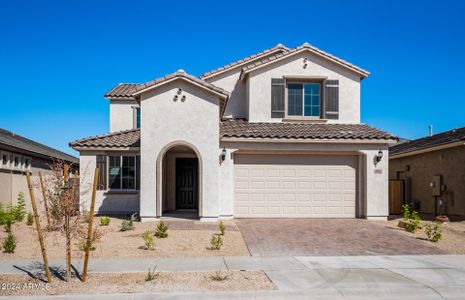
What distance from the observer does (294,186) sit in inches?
624

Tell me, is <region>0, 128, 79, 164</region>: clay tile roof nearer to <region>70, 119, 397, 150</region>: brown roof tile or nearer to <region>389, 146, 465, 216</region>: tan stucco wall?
<region>70, 119, 397, 150</region>: brown roof tile

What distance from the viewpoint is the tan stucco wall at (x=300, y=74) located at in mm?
17328

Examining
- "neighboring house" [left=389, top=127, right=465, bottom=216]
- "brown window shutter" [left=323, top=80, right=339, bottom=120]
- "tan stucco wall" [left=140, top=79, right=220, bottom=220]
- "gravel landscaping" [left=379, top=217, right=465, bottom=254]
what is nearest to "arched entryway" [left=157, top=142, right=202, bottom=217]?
"tan stucco wall" [left=140, top=79, right=220, bottom=220]

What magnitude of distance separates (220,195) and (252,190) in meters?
1.36

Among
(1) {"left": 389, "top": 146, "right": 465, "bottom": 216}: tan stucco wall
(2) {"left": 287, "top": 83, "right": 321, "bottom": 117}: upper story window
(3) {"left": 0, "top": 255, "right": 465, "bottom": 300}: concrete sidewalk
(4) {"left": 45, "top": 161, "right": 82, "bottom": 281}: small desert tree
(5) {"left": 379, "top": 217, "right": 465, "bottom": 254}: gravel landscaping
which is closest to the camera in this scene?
(3) {"left": 0, "top": 255, "right": 465, "bottom": 300}: concrete sidewalk

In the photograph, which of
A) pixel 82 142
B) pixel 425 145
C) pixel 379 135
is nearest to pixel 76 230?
pixel 82 142

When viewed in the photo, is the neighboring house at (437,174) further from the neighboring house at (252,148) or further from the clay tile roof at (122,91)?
the clay tile roof at (122,91)

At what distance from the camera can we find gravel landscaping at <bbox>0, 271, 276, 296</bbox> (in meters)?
6.70

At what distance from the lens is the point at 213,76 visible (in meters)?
19.0

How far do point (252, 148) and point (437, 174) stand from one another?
9.20 meters

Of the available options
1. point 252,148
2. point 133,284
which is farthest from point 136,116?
point 133,284

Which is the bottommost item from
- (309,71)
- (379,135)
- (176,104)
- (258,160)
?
(258,160)

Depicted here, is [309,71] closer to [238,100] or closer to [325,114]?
[325,114]

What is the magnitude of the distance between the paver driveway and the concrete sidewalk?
2.28 feet
